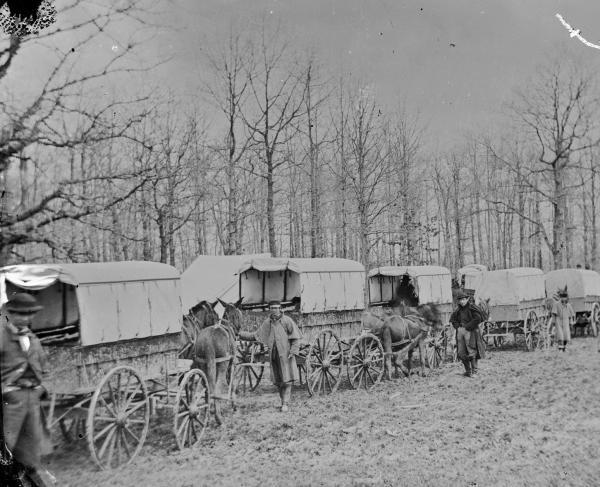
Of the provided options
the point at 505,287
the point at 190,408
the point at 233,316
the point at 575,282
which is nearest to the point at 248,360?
the point at 233,316

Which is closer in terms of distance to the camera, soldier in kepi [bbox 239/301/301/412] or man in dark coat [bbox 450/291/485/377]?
soldier in kepi [bbox 239/301/301/412]

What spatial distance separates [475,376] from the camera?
12.0 m

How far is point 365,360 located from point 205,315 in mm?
3627

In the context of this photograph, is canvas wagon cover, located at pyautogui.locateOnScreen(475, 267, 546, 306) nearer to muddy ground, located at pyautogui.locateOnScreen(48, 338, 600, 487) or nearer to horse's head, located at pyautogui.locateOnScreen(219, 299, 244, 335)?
muddy ground, located at pyautogui.locateOnScreen(48, 338, 600, 487)

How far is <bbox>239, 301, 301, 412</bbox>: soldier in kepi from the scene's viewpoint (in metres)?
8.98

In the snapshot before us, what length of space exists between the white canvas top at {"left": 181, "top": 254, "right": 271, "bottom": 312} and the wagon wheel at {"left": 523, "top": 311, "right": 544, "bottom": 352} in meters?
8.66

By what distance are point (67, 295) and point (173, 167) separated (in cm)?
444

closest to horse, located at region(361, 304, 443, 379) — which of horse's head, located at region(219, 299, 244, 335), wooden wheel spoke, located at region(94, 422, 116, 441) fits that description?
horse's head, located at region(219, 299, 244, 335)

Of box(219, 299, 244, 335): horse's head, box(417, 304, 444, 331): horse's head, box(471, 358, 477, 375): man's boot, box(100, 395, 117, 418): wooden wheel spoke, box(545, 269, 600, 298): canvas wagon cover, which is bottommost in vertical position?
box(471, 358, 477, 375): man's boot

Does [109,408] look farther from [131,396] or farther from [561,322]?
[561,322]

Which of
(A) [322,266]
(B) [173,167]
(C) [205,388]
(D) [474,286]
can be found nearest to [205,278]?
(A) [322,266]

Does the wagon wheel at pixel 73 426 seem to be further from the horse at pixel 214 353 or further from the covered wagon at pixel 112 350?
the horse at pixel 214 353

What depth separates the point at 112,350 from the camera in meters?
5.64

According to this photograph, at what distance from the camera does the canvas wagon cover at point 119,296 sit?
480cm
